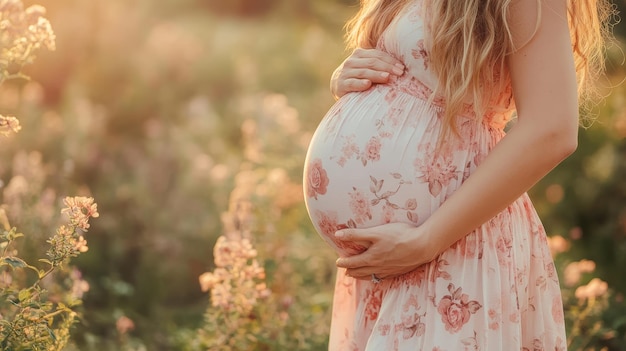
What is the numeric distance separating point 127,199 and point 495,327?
3.33 metres

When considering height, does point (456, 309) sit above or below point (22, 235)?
below

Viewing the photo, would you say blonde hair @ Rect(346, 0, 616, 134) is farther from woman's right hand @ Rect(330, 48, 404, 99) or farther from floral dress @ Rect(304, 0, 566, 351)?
woman's right hand @ Rect(330, 48, 404, 99)

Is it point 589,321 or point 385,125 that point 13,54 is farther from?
point 589,321

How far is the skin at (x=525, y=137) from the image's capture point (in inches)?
70.6

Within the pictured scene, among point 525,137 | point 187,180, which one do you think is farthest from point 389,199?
point 187,180

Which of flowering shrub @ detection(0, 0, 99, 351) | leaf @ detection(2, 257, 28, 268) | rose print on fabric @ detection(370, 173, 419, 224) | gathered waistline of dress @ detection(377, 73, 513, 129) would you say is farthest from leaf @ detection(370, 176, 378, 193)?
leaf @ detection(2, 257, 28, 268)

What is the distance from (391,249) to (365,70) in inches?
18.9

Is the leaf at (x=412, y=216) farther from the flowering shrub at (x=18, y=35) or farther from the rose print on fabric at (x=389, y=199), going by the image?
the flowering shrub at (x=18, y=35)

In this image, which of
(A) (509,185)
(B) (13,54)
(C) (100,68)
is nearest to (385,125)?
(A) (509,185)

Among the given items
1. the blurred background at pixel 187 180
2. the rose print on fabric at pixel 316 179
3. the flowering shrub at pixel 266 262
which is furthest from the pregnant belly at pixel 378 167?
the blurred background at pixel 187 180

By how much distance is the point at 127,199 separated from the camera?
15.9ft

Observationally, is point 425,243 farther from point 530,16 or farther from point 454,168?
point 530,16

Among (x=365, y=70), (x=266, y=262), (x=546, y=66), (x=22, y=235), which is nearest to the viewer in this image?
(x=546, y=66)

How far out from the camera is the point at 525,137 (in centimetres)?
180
